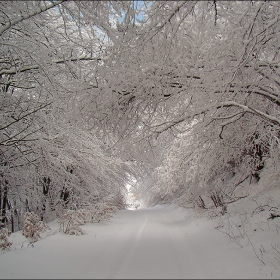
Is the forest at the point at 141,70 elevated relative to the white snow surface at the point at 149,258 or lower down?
elevated

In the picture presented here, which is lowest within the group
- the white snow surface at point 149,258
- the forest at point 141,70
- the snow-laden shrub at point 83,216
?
the snow-laden shrub at point 83,216

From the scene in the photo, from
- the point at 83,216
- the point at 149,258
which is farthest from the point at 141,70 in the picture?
the point at 83,216

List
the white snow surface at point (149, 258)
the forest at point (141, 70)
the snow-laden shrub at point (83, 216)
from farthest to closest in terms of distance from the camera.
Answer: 1. the snow-laden shrub at point (83, 216)
2. the forest at point (141, 70)
3. the white snow surface at point (149, 258)

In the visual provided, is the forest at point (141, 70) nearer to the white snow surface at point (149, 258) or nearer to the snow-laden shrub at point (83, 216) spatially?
the snow-laden shrub at point (83, 216)

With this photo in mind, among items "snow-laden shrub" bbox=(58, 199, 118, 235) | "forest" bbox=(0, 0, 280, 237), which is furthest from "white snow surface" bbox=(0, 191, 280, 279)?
"forest" bbox=(0, 0, 280, 237)

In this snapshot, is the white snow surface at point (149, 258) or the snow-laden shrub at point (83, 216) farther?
the snow-laden shrub at point (83, 216)

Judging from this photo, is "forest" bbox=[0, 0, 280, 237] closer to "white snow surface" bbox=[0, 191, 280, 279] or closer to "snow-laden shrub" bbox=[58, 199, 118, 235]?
"snow-laden shrub" bbox=[58, 199, 118, 235]

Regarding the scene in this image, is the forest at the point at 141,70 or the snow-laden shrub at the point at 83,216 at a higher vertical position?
the forest at the point at 141,70

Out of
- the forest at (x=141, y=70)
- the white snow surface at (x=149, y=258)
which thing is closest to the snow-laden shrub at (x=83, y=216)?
the white snow surface at (x=149, y=258)

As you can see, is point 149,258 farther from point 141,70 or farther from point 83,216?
point 83,216

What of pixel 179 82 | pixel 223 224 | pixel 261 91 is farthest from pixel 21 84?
pixel 223 224

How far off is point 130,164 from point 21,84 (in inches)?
426

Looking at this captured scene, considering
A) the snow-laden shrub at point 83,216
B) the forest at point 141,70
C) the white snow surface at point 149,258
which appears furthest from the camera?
the snow-laden shrub at point 83,216

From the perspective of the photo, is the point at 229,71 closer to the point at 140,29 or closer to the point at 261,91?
the point at 261,91
